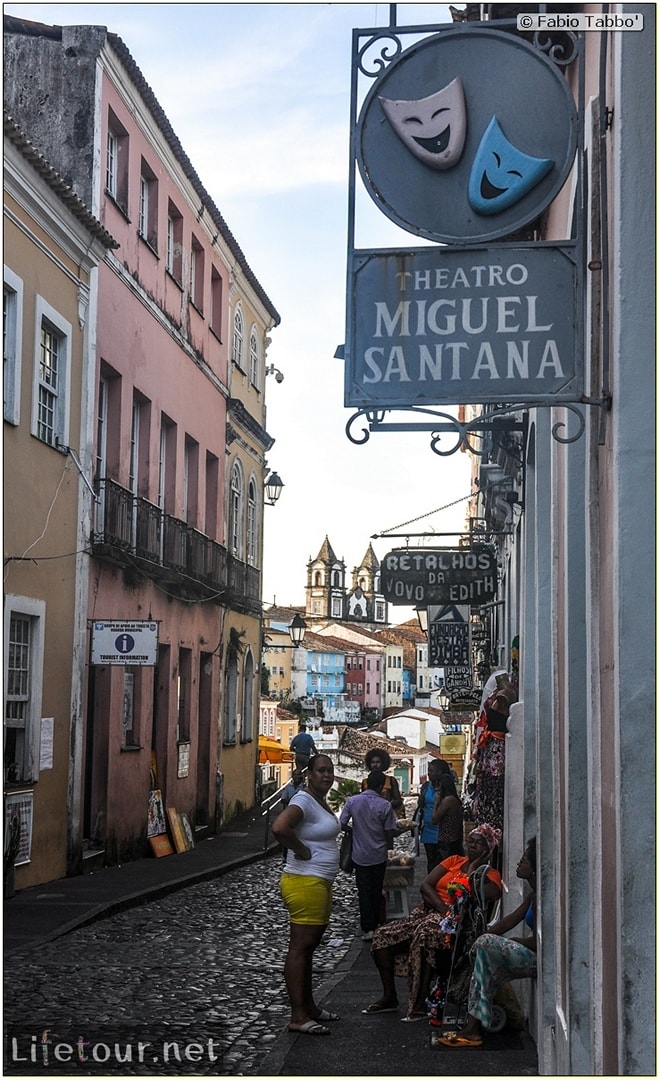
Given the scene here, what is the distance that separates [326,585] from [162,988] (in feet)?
497

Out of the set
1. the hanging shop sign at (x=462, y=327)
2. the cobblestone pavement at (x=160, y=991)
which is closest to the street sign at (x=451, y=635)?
the cobblestone pavement at (x=160, y=991)

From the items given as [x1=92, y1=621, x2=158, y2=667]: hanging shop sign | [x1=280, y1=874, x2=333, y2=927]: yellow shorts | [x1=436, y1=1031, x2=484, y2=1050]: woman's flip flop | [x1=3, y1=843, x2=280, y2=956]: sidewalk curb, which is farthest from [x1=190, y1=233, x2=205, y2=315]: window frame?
[x1=436, y1=1031, x2=484, y2=1050]: woman's flip flop

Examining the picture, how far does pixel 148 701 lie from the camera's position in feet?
71.8

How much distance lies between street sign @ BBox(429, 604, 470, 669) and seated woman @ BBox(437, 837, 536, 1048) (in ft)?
43.3

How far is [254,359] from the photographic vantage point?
104ft

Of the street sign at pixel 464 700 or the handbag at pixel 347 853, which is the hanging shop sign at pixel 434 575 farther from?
the street sign at pixel 464 700

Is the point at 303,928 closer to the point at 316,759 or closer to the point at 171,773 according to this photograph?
the point at 316,759

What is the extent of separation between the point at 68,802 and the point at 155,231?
373 inches

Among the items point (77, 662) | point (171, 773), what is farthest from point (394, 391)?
point (171, 773)

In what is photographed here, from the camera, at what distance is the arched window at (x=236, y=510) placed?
2933cm

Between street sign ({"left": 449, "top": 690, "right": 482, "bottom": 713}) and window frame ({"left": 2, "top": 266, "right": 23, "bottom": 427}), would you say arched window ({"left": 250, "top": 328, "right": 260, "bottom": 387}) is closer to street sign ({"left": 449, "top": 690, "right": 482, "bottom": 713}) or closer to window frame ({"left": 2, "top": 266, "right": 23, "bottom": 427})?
street sign ({"left": 449, "top": 690, "right": 482, "bottom": 713})

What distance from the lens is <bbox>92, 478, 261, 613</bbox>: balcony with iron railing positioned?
61.3ft

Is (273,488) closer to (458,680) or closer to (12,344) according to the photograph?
(458,680)

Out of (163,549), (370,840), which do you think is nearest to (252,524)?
(163,549)
